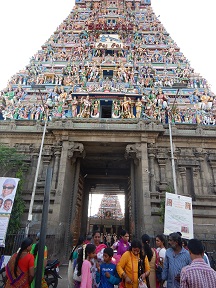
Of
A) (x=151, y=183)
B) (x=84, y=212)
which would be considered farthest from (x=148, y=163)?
(x=84, y=212)

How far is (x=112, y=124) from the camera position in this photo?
16781mm

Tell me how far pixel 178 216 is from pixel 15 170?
11966mm

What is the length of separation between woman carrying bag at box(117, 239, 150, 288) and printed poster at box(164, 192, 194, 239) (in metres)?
7.18

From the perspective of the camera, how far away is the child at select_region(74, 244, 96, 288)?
167 inches

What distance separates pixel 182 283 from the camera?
119 inches

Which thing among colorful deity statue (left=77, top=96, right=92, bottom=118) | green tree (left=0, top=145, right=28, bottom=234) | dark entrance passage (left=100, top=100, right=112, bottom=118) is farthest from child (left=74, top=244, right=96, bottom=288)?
dark entrance passage (left=100, top=100, right=112, bottom=118)

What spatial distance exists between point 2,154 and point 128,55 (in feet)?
67.9

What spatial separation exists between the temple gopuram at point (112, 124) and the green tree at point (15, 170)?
84cm

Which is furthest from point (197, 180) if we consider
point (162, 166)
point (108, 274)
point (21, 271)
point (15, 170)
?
point (21, 271)

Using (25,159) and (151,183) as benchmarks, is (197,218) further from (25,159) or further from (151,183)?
(25,159)

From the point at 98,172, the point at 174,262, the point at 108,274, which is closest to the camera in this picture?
the point at 108,274

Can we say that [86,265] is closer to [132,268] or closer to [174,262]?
[132,268]

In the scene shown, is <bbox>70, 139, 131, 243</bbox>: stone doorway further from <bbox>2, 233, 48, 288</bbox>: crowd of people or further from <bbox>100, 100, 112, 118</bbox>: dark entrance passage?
<bbox>2, 233, 48, 288</bbox>: crowd of people

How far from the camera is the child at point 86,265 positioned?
4234 mm
